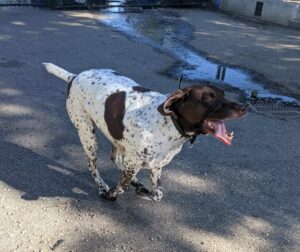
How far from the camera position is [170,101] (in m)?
3.02

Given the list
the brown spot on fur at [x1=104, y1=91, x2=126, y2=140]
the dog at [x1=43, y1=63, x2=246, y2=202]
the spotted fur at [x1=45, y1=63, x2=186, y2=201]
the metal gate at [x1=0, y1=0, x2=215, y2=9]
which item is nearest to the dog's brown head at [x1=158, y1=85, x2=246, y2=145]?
the dog at [x1=43, y1=63, x2=246, y2=202]

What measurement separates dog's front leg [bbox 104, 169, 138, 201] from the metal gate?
9.98 metres

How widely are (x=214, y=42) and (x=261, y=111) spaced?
441 centimetres

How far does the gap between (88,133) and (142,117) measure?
0.82 metres

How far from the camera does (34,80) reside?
7.05m

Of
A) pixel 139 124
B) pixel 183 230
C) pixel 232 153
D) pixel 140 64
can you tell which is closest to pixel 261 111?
pixel 232 153

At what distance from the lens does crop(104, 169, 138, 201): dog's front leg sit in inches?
144

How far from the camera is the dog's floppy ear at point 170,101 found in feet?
9.77

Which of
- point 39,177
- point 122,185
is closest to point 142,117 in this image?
point 122,185

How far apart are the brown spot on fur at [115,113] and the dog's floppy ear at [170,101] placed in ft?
1.56

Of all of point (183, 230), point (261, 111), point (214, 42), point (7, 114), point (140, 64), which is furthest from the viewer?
point (214, 42)

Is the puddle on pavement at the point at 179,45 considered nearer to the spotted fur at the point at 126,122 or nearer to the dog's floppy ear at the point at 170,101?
the spotted fur at the point at 126,122

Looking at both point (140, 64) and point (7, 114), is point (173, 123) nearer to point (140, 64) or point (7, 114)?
point (7, 114)

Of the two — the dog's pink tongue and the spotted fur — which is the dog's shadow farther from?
the dog's pink tongue
